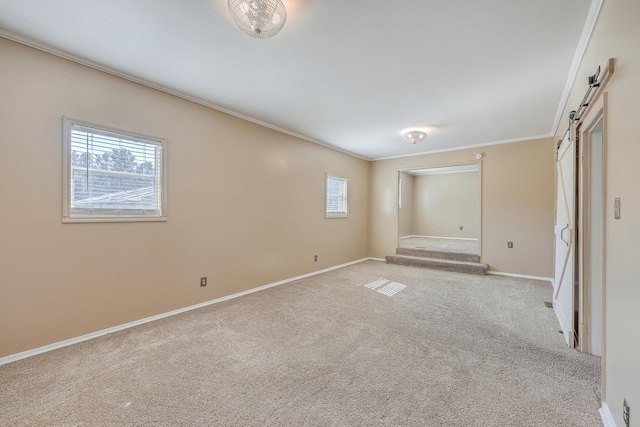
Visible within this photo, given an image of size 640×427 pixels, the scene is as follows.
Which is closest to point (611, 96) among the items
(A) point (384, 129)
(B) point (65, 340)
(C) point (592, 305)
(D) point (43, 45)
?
(C) point (592, 305)

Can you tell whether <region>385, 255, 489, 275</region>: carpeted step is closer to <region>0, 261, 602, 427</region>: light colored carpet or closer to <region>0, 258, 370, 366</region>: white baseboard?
<region>0, 261, 602, 427</region>: light colored carpet

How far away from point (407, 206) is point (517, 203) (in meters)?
4.72

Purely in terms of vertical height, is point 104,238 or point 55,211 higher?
point 55,211

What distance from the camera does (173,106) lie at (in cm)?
318

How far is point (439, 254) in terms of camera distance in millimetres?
6102

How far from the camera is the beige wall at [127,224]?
2211mm

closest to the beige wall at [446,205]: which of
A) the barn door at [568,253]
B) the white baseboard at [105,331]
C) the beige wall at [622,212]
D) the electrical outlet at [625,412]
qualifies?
the barn door at [568,253]

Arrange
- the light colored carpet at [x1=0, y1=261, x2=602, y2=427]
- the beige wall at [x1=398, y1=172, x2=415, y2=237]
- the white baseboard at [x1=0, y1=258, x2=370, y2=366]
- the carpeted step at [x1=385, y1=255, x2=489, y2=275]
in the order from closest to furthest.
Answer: the light colored carpet at [x1=0, y1=261, x2=602, y2=427], the white baseboard at [x1=0, y1=258, x2=370, y2=366], the carpeted step at [x1=385, y1=255, x2=489, y2=275], the beige wall at [x1=398, y1=172, x2=415, y2=237]

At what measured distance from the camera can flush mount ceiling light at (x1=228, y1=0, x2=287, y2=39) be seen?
1672mm

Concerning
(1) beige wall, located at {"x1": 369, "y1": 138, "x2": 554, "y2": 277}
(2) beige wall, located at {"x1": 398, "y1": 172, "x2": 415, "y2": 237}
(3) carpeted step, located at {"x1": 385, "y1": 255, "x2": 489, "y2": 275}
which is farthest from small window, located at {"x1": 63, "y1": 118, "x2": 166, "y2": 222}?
(2) beige wall, located at {"x1": 398, "y1": 172, "x2": 415, "y2": 237}

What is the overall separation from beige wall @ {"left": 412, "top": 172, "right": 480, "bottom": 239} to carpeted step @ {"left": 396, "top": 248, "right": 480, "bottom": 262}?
362cm

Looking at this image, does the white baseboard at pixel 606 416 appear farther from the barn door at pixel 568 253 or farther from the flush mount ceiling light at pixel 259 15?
the flush mount ceiling light at pixel 259 15

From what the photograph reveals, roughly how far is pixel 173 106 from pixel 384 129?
3121mm

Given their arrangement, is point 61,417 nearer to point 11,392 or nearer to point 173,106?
point 11,392
